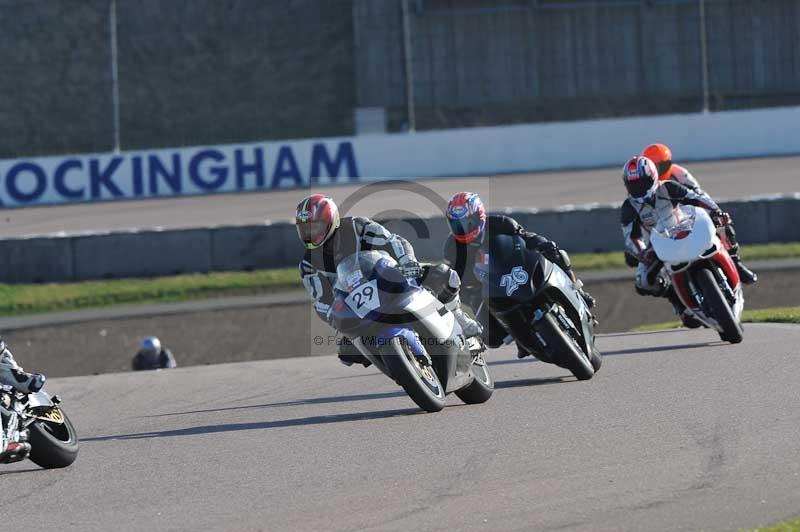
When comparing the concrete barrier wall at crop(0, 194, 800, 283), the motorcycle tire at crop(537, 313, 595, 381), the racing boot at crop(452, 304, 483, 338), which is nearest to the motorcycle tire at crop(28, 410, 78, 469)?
the racing boot at crop(452, 304, 483, 338)

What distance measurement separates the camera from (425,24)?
40781 mm

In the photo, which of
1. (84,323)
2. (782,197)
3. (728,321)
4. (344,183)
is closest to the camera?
(728,321)

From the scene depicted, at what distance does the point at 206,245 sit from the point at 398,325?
15.7 metres

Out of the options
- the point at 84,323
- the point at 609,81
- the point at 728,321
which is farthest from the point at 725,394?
the point at 609,81

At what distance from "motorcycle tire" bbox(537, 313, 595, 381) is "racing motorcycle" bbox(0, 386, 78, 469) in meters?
3.46

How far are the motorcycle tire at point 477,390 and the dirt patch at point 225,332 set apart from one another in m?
8.24

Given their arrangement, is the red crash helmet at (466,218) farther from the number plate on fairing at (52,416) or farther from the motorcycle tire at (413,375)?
the number plate on fairing at (52,416)

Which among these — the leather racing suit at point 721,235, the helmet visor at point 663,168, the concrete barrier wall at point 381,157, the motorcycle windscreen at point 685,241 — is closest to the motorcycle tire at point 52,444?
the motorcycle windscreen at point 685,241

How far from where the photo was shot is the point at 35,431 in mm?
7426

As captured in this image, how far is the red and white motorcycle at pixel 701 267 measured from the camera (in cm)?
1111

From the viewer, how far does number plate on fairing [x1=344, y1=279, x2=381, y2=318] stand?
8.37m

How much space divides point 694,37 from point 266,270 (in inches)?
828

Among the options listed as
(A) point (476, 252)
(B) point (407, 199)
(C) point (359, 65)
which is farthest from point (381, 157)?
(A) point (476, 252)

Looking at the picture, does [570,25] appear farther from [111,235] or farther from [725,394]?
[725,394]
